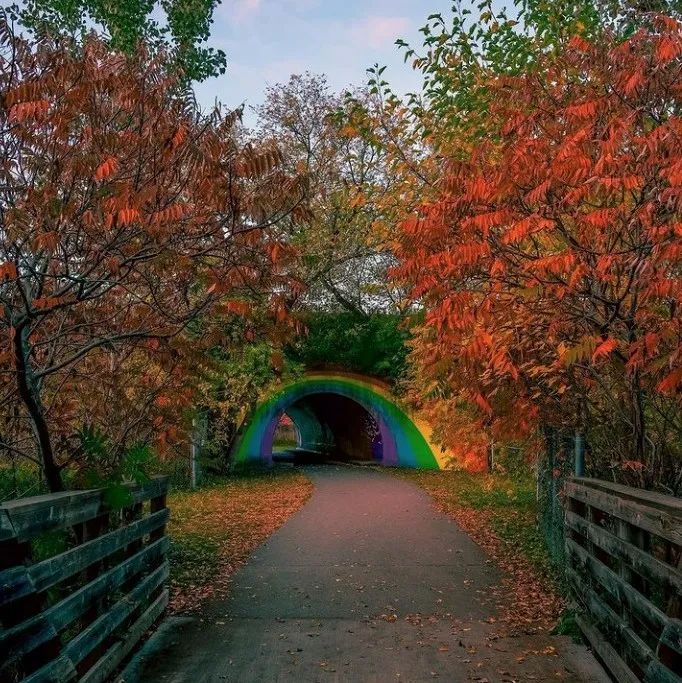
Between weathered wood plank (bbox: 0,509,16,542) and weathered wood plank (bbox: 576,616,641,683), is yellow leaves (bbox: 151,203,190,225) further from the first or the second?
weathered wood plank (bbox: 576,616,641,683)

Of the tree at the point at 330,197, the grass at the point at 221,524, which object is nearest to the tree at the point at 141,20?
the tree at the point at 330,197

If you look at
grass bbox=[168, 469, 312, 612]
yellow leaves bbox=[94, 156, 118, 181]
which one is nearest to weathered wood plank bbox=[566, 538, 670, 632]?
grass bbox=[168, 469, 312, 612]

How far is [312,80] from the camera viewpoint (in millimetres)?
22953

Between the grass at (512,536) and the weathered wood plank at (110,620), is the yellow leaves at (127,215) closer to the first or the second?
the weathered wood plank at (110,620)

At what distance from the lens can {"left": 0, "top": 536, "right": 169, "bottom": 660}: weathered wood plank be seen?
316cm

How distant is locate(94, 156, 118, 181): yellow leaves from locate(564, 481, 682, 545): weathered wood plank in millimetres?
3818

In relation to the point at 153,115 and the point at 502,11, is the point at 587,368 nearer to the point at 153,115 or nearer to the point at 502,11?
the point at 153,115

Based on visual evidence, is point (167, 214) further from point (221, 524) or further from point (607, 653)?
point (221, 524)

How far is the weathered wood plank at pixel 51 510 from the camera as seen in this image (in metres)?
3.34

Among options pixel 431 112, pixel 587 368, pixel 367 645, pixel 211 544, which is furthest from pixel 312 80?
pixel 367 645

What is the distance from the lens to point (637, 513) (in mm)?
4211

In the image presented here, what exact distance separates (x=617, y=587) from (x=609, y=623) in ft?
1.26

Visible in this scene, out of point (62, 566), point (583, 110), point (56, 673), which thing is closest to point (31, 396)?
point (62, 566)

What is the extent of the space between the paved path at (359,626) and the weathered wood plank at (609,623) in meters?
0.29
